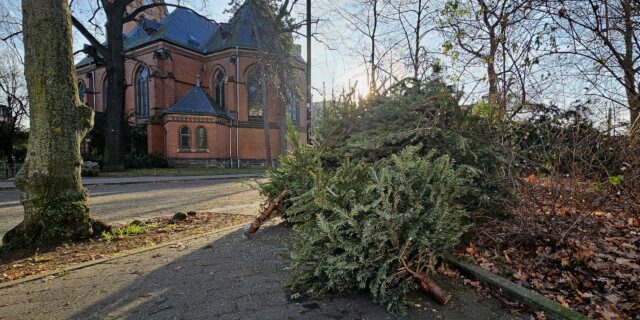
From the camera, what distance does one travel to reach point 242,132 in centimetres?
3016

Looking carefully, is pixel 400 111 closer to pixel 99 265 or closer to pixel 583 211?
pixel 583 211

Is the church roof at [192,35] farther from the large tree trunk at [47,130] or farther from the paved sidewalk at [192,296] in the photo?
the paved sidewalk at [192,296]

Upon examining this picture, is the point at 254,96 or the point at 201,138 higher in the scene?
the point at 254,96

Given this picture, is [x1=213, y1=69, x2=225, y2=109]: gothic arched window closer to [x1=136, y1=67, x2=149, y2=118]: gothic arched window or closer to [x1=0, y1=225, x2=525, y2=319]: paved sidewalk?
[x1=136, y1=67, x2=149, y2=118]: gothic arched window

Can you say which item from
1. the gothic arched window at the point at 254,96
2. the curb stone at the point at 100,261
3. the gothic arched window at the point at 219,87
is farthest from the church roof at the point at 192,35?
the curb stone at the point at 100,261

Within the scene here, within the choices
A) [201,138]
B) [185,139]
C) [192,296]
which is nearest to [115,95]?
[185,139]

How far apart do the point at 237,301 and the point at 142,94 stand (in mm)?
33123

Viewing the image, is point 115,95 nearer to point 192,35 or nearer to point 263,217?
point 192,35

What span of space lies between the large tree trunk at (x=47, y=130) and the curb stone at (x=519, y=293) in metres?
4.88

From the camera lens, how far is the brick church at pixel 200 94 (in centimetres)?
2775

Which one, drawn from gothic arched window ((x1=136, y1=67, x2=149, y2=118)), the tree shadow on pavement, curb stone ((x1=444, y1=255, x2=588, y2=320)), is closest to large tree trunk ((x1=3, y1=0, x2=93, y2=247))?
the tree shadow on pavement

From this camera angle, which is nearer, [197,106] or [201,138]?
[201,138]

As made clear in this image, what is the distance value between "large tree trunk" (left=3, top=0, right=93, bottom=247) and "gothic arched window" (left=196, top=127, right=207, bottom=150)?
79.2ft

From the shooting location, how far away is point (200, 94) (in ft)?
96.3
